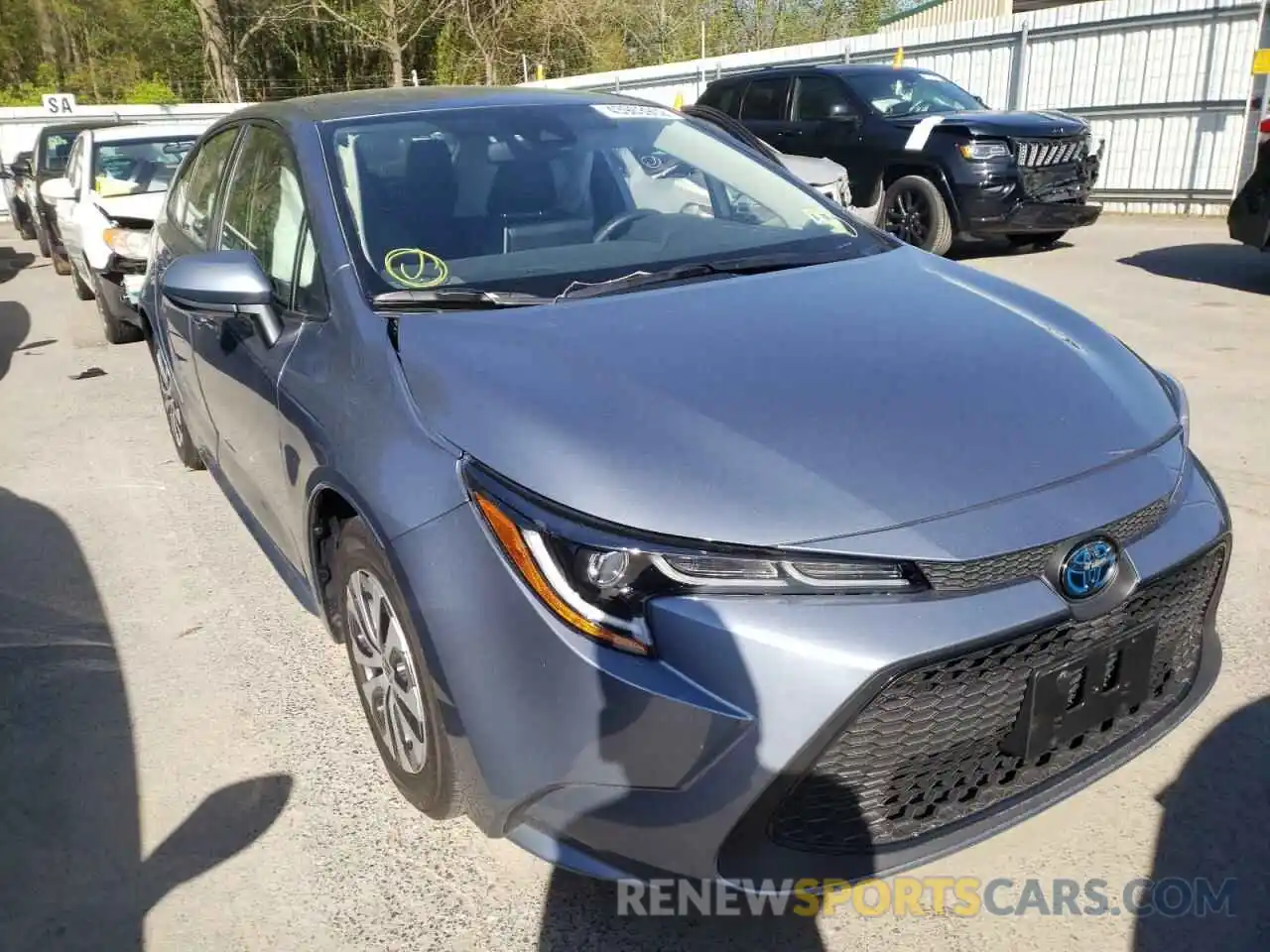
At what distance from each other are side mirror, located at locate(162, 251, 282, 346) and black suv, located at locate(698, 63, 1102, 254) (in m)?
7.23

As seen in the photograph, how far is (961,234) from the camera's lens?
8.91m

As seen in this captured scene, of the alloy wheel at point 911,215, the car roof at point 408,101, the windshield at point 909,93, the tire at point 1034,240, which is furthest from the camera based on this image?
the tire at point 1034,240

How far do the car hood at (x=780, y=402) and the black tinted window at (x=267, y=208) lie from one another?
0.67m

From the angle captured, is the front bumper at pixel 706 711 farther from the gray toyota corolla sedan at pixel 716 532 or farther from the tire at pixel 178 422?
the tire at pixel 178 422

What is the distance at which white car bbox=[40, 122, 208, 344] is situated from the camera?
7527mm

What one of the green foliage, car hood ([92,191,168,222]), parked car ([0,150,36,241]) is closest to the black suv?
car hood ([92,191,168,222])

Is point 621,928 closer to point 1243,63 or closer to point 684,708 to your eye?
point 684,708

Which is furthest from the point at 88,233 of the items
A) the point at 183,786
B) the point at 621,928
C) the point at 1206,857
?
the point at 1206,857

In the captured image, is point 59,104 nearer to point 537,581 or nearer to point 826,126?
point 826,126

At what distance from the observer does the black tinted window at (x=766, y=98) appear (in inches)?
410

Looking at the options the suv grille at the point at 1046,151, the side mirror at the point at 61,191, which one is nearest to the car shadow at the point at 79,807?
the side mirror at the point at 61,191

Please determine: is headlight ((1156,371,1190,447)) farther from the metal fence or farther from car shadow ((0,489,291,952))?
the metal fence

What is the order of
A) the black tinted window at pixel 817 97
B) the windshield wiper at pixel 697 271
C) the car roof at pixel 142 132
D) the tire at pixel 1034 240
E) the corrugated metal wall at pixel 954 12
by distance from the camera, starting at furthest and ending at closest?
the corrugated metal wall at pixel 954 12 < the tire at pixel 1034 240 < the black tinted window at pixel 817 97 < the car roof at pixel 142 132 < the windshield wiper at pixel 697 271

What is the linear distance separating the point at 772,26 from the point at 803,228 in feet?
116
